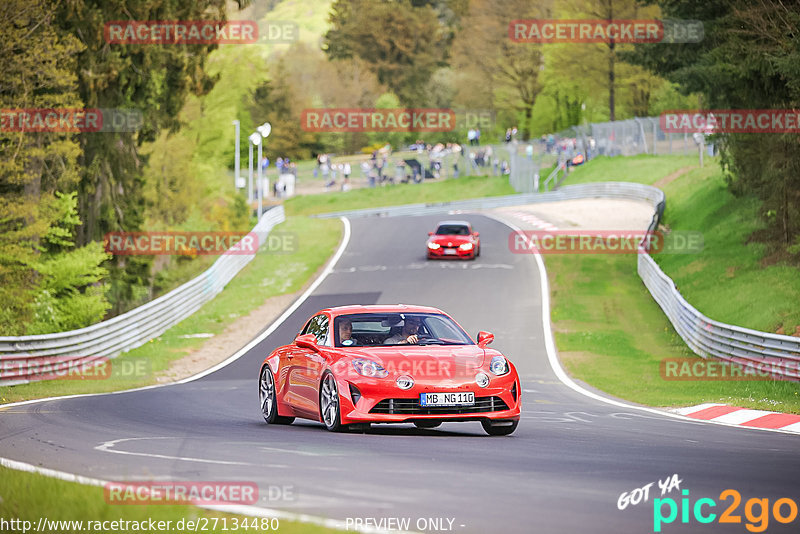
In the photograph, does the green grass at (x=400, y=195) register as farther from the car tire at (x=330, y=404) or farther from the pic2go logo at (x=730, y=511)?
the pic2go logo at (x=730, y=511)

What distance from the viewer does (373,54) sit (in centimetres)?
15025

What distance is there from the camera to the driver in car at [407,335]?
43.0ft

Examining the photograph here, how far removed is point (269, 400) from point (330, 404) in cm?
211

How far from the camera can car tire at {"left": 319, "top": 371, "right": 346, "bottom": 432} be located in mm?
12297

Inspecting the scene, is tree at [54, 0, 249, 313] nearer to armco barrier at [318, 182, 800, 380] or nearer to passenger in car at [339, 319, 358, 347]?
armco barrier at [318, 182, 800, 380]

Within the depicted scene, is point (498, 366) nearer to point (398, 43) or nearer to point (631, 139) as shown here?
point (631, 139)

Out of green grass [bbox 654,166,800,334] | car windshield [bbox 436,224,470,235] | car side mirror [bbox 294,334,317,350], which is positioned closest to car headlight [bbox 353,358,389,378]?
car side mirror [bbox 294,334,317,350]

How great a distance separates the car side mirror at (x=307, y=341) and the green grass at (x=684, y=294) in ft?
23.9

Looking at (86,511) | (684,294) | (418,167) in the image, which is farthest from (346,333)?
(418,167)

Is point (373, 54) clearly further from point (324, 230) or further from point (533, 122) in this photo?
point (324, 230)

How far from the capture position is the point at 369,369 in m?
12.2

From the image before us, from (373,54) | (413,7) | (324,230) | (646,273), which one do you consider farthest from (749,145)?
(413,7)

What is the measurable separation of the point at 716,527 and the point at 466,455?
3.57m

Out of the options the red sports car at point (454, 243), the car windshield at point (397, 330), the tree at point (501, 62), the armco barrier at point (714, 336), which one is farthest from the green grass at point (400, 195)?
the car windshield at point (397, 330)
